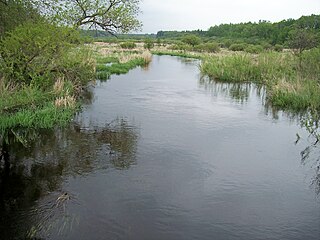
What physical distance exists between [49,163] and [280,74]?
18.1 metres

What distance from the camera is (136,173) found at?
30.5 feet

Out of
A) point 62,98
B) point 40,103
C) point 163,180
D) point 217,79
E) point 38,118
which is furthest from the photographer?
point 217,79

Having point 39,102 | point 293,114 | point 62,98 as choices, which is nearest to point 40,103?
point 39,102

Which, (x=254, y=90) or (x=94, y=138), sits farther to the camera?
(x=254, y=90)

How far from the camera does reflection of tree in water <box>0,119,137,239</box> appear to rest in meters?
7.01

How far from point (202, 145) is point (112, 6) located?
44.0ft

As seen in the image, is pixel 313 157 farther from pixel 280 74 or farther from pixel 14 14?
pixel 14 14

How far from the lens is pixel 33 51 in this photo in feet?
48.9

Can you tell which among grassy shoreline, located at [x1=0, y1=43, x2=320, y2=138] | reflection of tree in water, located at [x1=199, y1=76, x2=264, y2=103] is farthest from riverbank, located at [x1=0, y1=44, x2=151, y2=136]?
reflection of tree in water, located at [x1=199, y1=76, x2=264, y2=103]

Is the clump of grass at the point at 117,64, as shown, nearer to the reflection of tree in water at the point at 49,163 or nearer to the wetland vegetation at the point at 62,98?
the wetland vegetation at the point at 62,98

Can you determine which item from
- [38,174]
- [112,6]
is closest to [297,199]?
[38,174]

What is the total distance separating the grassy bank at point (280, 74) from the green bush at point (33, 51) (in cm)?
1115

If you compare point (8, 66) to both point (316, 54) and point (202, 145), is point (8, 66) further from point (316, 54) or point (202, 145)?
point (316, 54)

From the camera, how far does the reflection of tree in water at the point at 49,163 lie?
7012 millimetres
